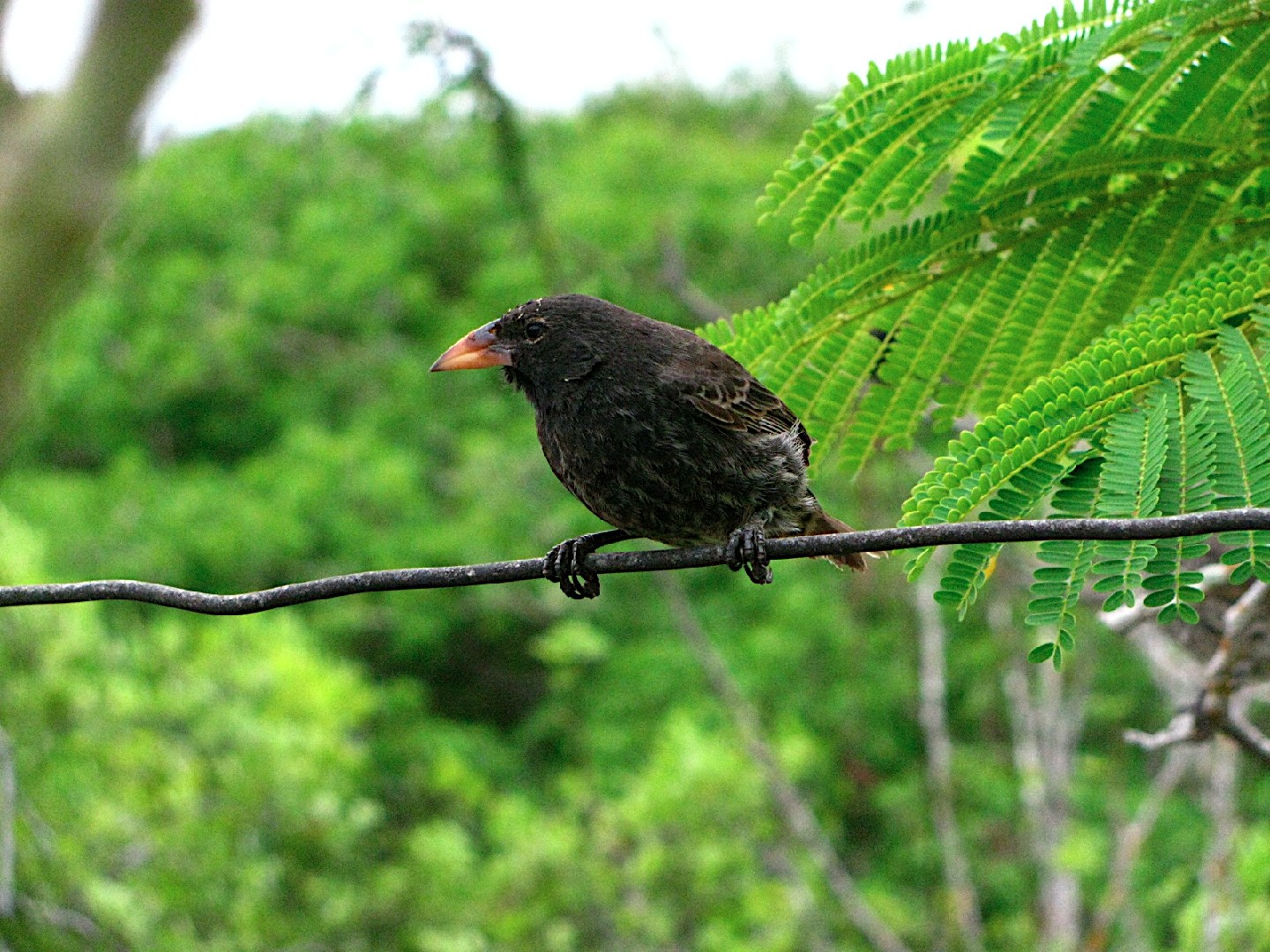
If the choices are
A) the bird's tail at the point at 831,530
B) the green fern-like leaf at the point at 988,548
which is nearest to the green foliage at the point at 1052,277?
the green fern-like leaf at the point at 988,548

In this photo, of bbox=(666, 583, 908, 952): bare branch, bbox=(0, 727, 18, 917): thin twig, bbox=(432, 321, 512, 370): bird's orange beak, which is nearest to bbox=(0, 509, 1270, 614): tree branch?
bbox=(432, 321, 512, 370): bird's orange beak

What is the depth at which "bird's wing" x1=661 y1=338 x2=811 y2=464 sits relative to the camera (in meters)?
3.02

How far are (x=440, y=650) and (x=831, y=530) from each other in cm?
1008

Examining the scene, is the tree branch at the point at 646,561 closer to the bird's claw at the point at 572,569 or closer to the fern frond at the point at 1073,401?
the fern frond at the point at 1073,401

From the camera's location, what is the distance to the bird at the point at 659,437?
2982mm

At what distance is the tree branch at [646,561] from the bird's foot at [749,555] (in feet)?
0.95

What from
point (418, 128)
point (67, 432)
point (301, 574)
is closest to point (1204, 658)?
point (301, 574)

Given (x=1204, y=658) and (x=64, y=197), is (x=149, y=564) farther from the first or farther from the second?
(x=1204, y=658)

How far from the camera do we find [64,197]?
454cm

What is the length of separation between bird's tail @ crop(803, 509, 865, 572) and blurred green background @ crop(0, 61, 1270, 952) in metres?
1.79

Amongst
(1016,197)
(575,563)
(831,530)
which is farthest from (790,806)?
(1016,197)

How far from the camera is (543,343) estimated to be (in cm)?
329

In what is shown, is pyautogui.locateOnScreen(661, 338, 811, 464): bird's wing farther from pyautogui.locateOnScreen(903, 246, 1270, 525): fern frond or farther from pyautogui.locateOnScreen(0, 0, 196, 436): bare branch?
pyautogui.locateOnScreen(0, 0, 196, 436): bare branch

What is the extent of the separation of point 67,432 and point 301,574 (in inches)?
165
